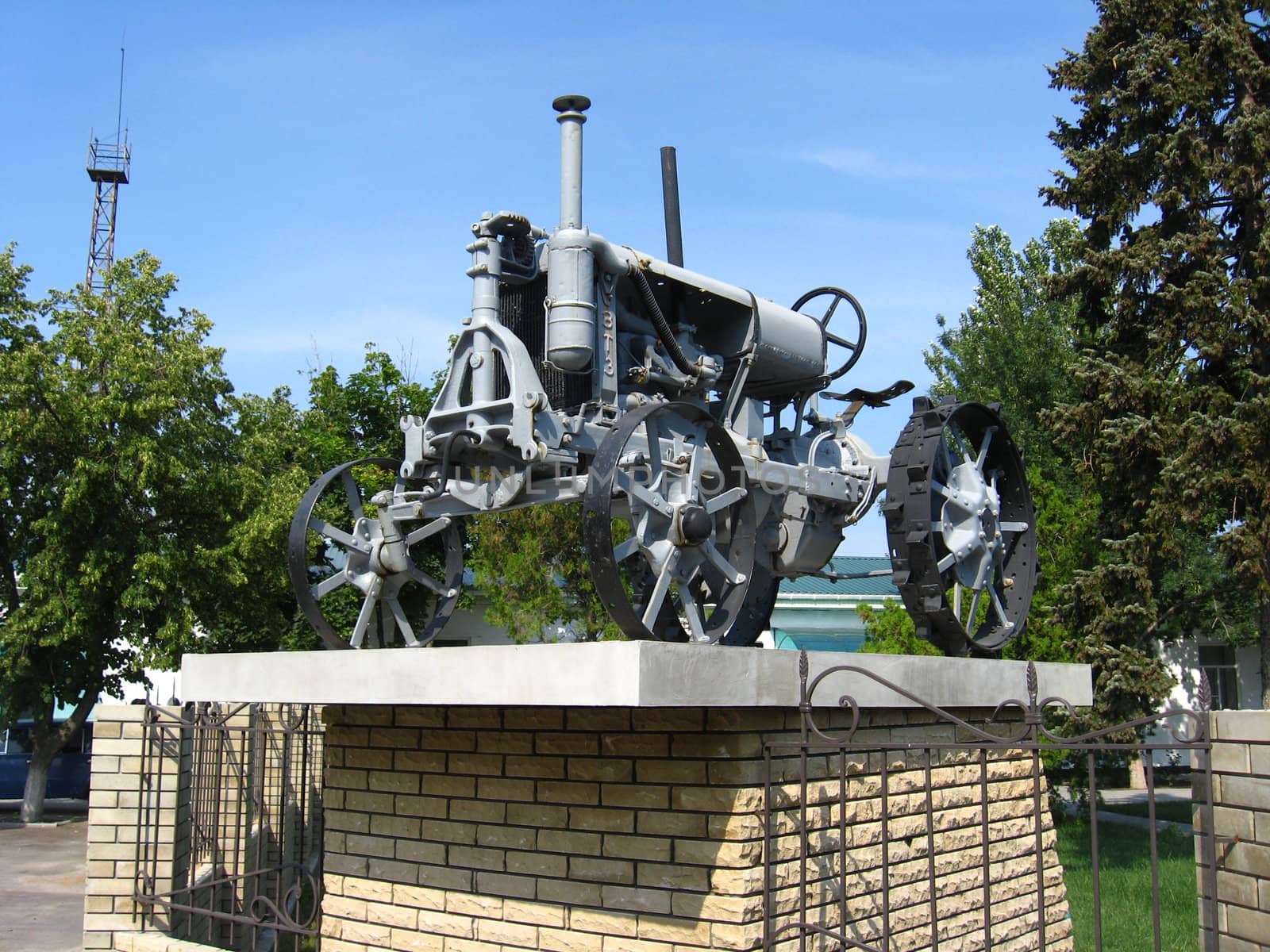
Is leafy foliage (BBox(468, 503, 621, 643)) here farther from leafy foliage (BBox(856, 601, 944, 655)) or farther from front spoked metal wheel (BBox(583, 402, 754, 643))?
front spoked metal wheel (BBox(583, 402, 754, 643))

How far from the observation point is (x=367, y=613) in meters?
6.70

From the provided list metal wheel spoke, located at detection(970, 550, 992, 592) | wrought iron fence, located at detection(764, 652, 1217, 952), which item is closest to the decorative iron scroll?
wrought iron fence, located at detection(764, 652, 1217, 952)

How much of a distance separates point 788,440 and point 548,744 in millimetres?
3238

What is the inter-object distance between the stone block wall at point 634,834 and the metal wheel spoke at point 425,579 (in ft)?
3.35

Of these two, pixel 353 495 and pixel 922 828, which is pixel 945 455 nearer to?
pixel 922 828

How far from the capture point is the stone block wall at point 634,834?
4.82 m

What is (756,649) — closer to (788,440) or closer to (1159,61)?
(788,440)

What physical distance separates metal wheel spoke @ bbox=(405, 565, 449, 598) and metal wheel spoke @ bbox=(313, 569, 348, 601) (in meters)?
0.34

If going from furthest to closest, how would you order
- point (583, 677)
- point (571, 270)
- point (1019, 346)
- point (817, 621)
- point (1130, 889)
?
point (1019, 346)
point (817, 621)
point (1130, 889)
point (571, 270)
point (583, 677)

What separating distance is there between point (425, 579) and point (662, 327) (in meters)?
1.90

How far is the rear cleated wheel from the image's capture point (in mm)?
6719

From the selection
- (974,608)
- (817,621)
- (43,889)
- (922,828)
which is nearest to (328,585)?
(922,828)

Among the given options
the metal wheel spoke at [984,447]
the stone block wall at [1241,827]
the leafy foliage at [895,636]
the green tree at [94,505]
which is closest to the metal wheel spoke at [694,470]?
the stone block wall at [1241,827]

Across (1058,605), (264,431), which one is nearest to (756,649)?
(1058,605)
